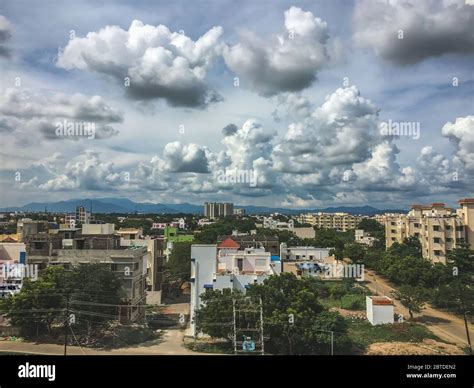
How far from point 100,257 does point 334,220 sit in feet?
102

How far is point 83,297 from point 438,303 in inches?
309

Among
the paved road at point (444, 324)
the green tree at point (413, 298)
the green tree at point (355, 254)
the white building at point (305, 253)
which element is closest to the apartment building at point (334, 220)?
A: the green tree at point (355, 254)

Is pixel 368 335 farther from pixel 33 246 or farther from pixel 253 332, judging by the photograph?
Result: pixel 33 246

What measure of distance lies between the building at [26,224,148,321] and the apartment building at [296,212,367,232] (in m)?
28.0

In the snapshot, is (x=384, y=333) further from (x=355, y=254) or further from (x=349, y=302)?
(x=355, y=254)

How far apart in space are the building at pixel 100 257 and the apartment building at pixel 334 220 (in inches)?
1103

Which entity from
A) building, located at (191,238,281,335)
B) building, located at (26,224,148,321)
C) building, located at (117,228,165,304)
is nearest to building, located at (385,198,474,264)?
building, located at (191,238,281,335)

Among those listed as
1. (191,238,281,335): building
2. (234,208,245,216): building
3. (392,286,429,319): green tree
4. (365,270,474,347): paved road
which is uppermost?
(234,208,245,216): building

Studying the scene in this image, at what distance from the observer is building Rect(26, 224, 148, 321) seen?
7.99m

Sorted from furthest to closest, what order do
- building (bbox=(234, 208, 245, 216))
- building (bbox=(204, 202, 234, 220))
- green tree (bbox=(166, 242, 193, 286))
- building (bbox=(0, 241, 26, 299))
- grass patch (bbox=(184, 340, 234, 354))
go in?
building (bbox=(234, 208, 245, 216))
building (bbox=(204, 202, 234, 220))
green tree (bbox=(166, 242, 193, 286))
building (bbox=(0, 241, 26, 299))
grass patch (bbox=(184, 340, 234, 354))

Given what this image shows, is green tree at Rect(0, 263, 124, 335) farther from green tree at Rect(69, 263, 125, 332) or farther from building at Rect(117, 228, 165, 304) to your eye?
building at Rect(117, 228, 165, 304)

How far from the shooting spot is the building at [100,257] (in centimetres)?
799

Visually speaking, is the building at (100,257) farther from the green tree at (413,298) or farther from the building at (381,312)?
the green tree at (413,298)

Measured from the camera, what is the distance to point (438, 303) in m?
9.03
